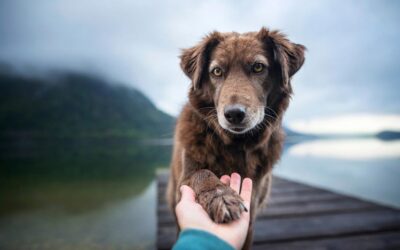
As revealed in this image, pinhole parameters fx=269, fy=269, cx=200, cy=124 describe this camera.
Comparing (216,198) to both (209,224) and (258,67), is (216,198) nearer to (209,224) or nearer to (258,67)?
(209,224)

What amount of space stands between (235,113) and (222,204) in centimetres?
96

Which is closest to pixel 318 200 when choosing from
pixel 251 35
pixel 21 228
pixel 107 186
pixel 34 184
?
pixel 251 35

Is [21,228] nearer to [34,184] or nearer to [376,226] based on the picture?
[34,184]

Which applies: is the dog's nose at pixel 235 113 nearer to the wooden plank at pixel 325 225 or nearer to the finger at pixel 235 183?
the finger at pixel 235 183

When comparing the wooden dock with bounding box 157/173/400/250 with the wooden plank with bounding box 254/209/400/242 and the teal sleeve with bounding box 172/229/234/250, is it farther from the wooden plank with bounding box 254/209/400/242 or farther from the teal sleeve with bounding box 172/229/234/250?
the teal sleeve with bounding box 172/229/234/250

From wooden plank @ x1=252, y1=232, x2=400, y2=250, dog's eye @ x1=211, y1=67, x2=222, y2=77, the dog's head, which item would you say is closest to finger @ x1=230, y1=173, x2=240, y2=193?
the dog's head

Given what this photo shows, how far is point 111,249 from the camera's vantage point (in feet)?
20.7

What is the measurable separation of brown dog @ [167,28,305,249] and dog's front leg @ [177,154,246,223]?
22 cm

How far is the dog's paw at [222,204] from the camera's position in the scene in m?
1.78

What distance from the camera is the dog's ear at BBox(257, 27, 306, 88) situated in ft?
10.1

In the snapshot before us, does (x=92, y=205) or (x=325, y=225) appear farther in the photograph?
(x=92, y=205)

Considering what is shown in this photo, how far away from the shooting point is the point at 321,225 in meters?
4.39

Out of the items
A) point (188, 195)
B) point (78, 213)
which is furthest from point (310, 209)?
point (78, 213)

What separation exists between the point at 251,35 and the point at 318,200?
433 cm
